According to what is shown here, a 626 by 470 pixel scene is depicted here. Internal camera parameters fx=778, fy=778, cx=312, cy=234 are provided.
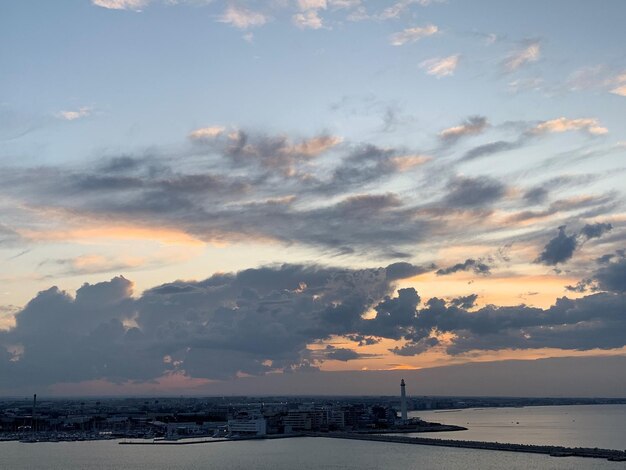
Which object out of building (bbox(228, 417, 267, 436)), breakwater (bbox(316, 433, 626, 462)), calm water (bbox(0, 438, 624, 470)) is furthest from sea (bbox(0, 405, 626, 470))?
building (bbox(228, 417, 267, 436))

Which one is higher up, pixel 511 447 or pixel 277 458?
pixel 277 458

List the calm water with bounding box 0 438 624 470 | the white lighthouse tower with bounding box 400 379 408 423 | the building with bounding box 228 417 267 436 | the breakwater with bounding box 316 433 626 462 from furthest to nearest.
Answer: the white lighthouse tower with bounding box 400 379 408 423, the building with bounding box 228 417 267 436, the breakwater with bounding box 316 433 626 462, the calm water with bounding box 0 438 624 470

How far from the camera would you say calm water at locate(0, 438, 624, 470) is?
197ft

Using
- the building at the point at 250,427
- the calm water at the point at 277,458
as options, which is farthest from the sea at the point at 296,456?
the building at the point at 250,427

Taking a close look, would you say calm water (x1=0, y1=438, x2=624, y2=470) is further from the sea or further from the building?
the building

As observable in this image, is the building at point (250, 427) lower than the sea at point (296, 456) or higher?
higher

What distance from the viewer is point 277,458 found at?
6675cm

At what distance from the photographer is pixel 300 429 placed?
343ft

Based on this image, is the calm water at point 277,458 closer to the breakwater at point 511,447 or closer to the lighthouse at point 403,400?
the breakwater at point 511,447

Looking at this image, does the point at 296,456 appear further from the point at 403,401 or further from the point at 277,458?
the point at 403,401

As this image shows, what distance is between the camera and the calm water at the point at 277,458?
197ft

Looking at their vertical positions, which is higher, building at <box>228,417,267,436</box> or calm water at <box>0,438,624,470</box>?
building at <box>228,417,267,436</box>

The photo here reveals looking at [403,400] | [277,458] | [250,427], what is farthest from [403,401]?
[277,458]

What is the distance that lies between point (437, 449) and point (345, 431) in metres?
28.7
